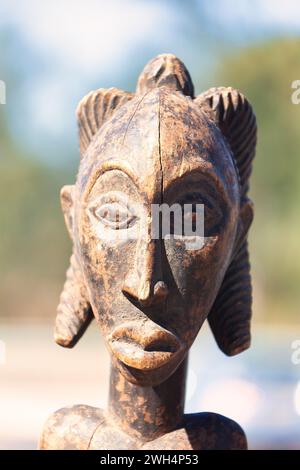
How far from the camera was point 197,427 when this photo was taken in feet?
6.36

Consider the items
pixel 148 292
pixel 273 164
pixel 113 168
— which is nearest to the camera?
pixel 148 292

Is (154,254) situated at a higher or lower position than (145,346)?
higher

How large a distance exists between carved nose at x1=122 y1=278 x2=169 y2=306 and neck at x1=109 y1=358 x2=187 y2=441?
38 cm

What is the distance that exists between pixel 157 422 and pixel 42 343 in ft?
24.6

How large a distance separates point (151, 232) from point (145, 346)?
0.82ft

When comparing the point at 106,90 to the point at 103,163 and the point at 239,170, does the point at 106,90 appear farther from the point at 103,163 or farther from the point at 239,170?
the point at 239,170

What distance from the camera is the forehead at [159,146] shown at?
64.5 inches

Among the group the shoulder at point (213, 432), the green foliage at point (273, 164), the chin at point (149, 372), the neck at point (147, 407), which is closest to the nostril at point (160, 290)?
the chin at point (149, 372)

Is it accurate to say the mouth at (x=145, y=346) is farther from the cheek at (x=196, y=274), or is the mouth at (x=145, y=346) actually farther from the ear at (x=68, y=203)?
the ear at (x=68, y=203)

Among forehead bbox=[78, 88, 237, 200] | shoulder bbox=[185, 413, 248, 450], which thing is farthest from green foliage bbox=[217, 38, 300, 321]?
forehead bbox=[78, 88, 237, 200]

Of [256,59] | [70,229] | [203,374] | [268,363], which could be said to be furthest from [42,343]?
[70,229]

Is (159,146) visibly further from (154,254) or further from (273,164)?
(273,164)

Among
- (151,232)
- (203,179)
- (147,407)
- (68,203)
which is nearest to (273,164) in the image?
A: (68,203)

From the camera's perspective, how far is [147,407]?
190 cm
